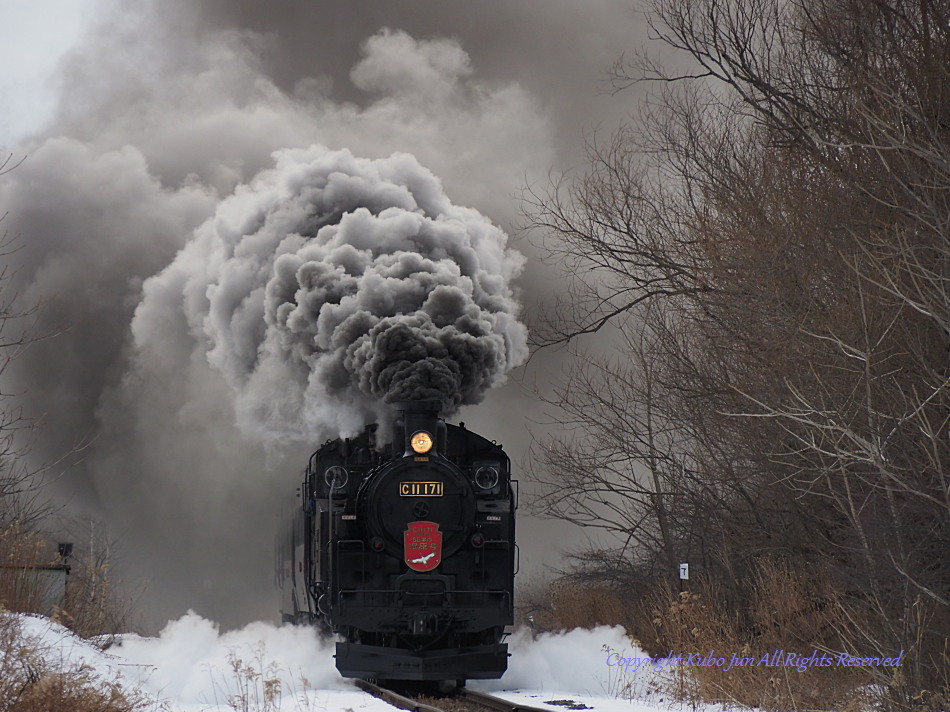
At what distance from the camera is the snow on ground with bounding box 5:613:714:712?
1023 cm

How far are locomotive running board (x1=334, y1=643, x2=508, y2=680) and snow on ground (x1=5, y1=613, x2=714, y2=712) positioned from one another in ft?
0.95

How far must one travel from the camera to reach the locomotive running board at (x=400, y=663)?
11297 millimetres

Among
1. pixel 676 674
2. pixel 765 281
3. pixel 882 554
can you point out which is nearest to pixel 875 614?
pixel 882 554

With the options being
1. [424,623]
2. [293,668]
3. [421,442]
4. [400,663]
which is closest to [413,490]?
→ [421,442]

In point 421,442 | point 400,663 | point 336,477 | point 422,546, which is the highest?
point 421,442

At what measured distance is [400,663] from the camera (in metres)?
11.4

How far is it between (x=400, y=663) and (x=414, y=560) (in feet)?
3.58

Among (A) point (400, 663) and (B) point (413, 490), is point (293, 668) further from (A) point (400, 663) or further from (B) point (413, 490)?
(B) point (413, 490)

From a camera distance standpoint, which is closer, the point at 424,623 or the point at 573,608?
the point at 424,623

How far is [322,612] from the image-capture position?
11711 millimetres

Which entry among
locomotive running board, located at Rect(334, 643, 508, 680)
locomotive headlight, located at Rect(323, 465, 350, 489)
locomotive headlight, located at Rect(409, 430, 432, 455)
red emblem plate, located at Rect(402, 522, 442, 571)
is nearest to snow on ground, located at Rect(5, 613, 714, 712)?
locomotive running board, located at Rect(334, 643, 508, 680)

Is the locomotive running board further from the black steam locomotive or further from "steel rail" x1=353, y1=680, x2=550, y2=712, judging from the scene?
"steel rail" x1=353, y1=680, x2=550, y2=712

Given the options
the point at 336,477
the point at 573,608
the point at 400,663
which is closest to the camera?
the point at 400,663

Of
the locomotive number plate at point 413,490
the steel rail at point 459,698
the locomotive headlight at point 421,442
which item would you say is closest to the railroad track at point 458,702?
the steel rail at point 459,698
